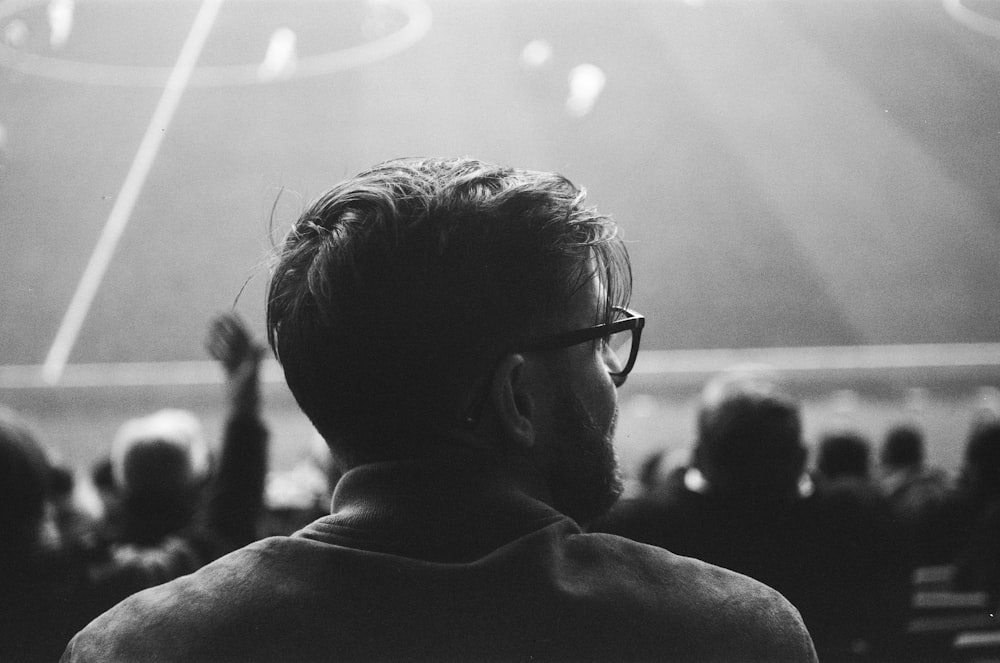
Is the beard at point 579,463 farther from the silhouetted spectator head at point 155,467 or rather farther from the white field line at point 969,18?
the white field line at point 969,18

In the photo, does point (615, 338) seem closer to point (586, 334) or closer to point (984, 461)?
point (586, 334)

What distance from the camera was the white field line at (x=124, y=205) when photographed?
22.5ft

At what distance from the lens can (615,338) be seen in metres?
0.70

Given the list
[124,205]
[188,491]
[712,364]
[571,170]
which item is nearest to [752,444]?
[188,491]

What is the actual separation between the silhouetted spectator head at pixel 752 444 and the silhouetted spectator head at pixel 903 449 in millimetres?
1082

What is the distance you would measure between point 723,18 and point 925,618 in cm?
1083

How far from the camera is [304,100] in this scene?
8.91 meters

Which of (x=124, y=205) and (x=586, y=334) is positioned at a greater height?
(x=586, y=334)

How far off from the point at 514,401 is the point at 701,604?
0.18 m

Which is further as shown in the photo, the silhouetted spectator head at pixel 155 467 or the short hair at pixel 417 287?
the silhouetted spectator head at pixel 155 467

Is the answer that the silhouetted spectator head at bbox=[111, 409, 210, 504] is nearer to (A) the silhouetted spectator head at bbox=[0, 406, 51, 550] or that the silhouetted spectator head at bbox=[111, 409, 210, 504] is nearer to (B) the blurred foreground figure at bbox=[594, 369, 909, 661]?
(A) the silhouetted spectator head at bbox=[0, 406, 51, 550]

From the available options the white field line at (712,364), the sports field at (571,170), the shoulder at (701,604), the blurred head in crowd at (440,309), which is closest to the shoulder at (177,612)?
the blurred head in crowd at (440,309)

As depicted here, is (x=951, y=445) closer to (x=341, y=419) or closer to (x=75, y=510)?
(x=75, y=510)

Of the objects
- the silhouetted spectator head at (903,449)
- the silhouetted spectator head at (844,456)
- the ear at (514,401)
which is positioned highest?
the ear at (514,401)
